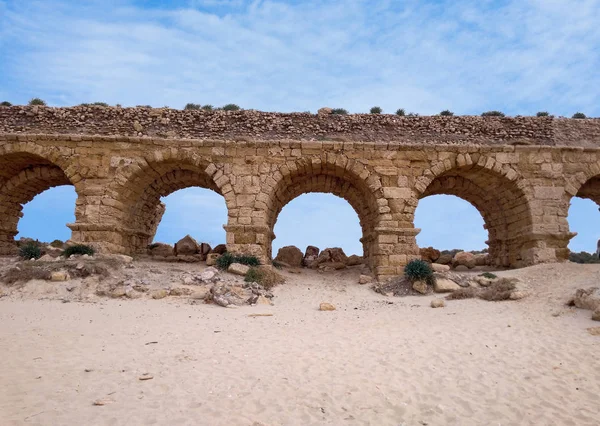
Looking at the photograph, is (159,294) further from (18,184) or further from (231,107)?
(18,184)

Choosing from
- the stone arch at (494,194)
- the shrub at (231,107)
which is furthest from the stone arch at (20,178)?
the stone arch at (494,194)

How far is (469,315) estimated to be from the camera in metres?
7.67

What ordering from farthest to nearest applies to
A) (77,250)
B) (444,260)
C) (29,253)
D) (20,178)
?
1. (444,260)
2. (20,178)
3. (29,253)
4. (77,250)

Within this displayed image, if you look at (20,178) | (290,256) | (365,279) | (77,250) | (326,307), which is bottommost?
(326,307)

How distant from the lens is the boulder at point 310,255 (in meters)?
15.7

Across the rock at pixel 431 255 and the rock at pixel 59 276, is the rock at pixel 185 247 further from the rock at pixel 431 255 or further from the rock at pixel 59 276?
the rock at pixel 431 255

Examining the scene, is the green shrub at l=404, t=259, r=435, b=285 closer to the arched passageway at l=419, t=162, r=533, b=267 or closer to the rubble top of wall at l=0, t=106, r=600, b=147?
the arched passageway at l=419, t=162, r=533, b=267

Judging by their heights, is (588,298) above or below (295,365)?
above

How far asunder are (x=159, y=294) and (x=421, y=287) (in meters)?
6.32

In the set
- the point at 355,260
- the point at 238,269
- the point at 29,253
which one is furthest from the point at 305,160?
the point at 29,253

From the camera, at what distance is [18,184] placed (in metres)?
13.4

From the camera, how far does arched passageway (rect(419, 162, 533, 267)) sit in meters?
12.0

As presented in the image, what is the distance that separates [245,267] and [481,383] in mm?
7067

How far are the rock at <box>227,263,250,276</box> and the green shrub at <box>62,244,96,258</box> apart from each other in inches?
156
